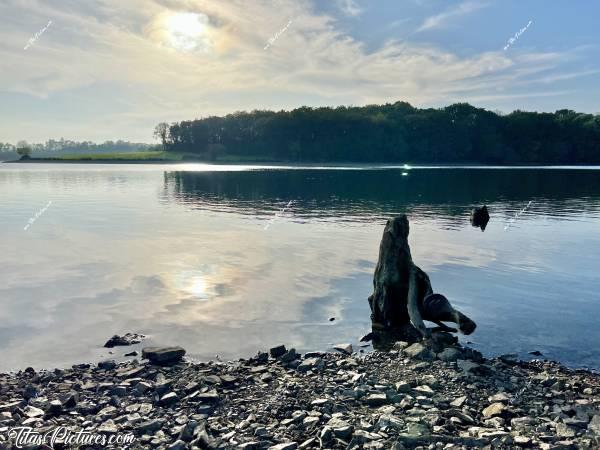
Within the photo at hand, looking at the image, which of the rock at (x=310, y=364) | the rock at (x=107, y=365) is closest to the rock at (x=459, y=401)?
the rock at (x=310, y=364)

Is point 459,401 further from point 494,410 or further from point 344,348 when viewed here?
point 344,348

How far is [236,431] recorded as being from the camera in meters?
11.8

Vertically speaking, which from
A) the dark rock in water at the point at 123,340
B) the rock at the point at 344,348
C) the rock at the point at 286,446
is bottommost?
the rock at the point at 344,348

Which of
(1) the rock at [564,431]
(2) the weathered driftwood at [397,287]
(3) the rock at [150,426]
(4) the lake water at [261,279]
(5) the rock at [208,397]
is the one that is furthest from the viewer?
(2) the weathered driftwood at [397,287]

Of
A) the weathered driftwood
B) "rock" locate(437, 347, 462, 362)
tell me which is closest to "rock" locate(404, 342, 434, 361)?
"rock" locate(437, 347, 462, 362)

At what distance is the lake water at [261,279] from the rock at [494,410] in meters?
5.83

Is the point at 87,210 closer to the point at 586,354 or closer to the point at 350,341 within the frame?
the point at 350,341

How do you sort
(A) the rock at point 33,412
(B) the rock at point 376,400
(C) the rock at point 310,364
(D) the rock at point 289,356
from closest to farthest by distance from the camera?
(A) the rock at point 33,412
(B) the rock at point 376,400
(C) the rock at point 310,364
(D) the rock at point 289,356

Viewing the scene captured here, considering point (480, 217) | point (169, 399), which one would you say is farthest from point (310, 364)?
point (480, 217)

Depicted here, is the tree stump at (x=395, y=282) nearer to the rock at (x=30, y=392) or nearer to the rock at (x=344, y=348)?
the rock at (x=344, y=348)

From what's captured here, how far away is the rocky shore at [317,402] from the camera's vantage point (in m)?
11.3

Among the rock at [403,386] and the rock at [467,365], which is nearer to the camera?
the rock at [403,386]

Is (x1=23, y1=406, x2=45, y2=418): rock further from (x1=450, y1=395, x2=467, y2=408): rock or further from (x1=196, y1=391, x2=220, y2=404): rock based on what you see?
(x1=450, y1=395, x2=467, y2=408): rock

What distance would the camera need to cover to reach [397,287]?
2161cm
